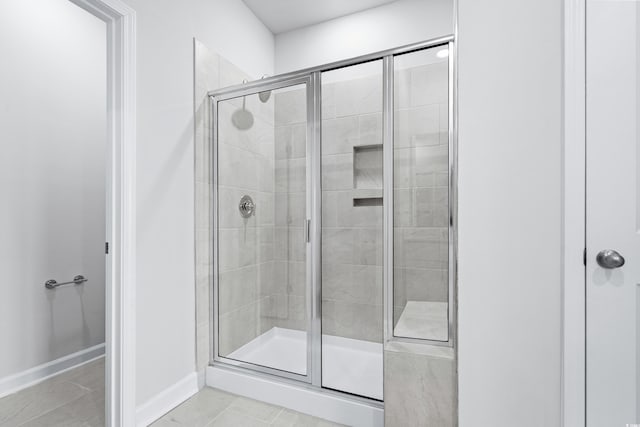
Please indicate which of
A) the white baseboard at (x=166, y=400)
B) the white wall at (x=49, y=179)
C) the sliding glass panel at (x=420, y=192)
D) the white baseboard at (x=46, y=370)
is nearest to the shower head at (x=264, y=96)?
the sliding glass panel at (x=420, y=192)

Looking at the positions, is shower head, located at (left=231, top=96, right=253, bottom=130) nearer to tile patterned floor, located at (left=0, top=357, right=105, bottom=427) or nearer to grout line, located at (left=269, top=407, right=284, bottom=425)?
grout line, located at (left=269, top=407, right=284, bottom=425)

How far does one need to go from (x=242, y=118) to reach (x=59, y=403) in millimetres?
1933

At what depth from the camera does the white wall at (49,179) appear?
187 centimetres

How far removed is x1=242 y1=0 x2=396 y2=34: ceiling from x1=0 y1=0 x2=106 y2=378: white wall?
1.25 m

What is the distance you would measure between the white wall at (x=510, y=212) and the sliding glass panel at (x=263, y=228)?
902 millimetres

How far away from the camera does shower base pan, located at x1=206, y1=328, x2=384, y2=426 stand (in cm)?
156

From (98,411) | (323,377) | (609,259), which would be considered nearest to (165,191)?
(98,411)

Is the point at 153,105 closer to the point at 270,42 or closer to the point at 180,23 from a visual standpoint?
the point at 180,23

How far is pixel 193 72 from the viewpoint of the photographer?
191 centimetres

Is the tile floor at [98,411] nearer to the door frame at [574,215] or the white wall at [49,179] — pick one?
the white wall at [49,179]

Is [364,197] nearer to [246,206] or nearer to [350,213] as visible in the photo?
[350,213]

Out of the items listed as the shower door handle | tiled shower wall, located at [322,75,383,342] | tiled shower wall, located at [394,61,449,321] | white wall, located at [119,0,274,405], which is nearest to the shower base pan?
tiled shower wall, located at [322,75,383,342]

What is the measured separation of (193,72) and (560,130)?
1907mm

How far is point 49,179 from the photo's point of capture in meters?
2.07
